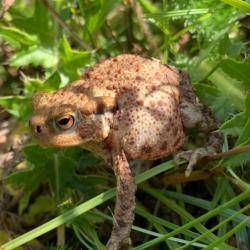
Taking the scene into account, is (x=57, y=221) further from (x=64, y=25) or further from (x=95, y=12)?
(x=95, y=12)

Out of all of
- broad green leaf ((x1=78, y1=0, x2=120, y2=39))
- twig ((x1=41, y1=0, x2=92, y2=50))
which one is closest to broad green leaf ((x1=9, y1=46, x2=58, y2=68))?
twig ((x1=41, y1=0, x2=92, y2=50))

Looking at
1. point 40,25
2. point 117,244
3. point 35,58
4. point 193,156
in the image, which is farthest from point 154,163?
point 40,25

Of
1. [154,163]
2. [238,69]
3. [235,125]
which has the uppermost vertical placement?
[238,69]

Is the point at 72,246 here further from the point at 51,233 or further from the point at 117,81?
the point at 117,81

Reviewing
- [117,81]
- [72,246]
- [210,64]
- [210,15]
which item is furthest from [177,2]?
[72,246]

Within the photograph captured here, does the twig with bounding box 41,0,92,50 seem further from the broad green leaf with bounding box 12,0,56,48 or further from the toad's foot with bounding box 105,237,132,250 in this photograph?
the toad's foot with bounding box 105,237,132,250

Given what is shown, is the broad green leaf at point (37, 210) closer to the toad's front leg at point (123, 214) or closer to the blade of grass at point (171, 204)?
the blade of grass at point (171, 204)

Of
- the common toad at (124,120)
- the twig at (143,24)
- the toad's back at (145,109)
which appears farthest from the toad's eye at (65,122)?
the twig at (143,24)
